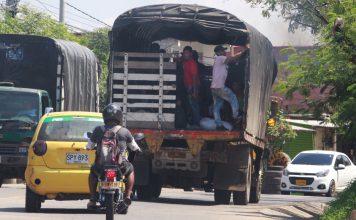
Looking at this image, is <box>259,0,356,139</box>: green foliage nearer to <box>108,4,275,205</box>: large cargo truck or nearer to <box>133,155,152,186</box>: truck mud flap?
<box>108,4,275,205</box>: large cargo truck

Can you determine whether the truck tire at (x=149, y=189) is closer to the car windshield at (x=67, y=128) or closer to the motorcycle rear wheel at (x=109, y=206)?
the car windshield at (x=67, y=128)

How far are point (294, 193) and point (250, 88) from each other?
1547 cm

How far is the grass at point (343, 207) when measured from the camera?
1861 cm

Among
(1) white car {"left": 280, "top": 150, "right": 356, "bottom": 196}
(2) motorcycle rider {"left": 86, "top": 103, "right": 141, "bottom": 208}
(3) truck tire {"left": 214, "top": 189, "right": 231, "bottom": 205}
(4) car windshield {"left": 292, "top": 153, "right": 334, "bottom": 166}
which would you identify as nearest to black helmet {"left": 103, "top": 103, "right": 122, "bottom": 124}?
(2) motorcycle rider {"left": 86, "top": 103, "right": 141, "bottom": 208}

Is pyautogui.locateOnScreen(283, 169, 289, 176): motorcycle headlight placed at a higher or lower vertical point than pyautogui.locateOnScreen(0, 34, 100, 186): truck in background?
lower

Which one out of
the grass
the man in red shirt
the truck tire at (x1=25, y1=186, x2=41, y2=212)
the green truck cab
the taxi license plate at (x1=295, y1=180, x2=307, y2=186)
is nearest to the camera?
the grass

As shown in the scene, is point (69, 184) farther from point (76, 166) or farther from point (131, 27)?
point (131, 27)

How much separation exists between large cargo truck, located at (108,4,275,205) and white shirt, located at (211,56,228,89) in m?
0.45

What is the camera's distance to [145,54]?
78.0 feet

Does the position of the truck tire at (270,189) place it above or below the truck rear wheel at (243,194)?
below

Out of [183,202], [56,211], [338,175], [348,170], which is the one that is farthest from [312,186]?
[56,211]

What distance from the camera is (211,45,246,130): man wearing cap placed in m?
23.7

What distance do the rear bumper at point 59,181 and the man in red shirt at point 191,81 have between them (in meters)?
5.83

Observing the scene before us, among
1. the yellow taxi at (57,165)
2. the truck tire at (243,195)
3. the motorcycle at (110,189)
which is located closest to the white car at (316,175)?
the truck tire at (243,195)
